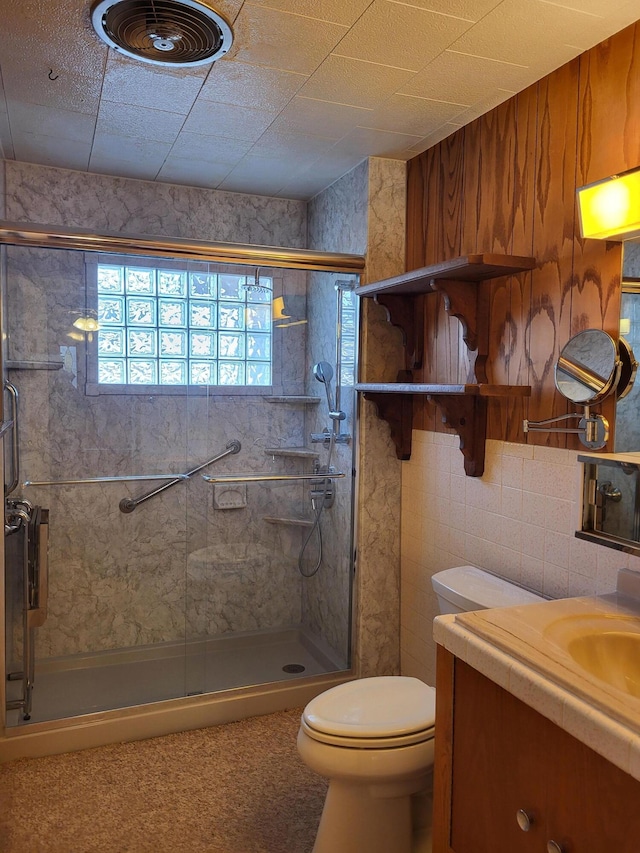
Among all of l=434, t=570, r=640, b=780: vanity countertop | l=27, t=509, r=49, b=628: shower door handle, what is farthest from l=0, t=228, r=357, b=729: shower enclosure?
l=434, t=570, r=640, b=780: vanity countertop

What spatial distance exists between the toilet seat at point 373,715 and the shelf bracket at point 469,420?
0.78 m

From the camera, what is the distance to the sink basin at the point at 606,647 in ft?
4.56

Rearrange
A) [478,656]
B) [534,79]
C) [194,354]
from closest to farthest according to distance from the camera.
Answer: [478,656] < [534,79] < [194,354]

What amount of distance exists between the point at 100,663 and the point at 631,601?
2081 mm

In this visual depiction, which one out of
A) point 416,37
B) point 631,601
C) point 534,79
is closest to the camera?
→ point 631,601

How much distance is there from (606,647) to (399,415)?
4.79 ft

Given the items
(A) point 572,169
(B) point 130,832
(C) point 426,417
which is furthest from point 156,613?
(A) point 572,169

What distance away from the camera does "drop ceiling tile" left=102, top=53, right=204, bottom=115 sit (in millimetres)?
1961

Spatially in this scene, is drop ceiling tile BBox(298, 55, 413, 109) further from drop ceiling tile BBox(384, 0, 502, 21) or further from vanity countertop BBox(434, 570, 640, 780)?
vanity countertop BBox(434, 570, 640, 780)

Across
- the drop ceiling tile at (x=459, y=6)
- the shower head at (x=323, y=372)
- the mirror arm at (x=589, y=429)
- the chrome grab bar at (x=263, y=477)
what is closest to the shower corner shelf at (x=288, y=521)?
the chrome grab bar at (x=263, y=477)

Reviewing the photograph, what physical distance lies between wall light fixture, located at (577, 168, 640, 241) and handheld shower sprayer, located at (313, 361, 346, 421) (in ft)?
4.16

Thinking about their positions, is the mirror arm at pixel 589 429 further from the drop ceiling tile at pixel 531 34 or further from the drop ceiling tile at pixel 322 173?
the drop ceiling tile at pixel 322 173

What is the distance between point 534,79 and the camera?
199 centimetres

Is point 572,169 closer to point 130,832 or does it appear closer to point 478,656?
point 478,656
